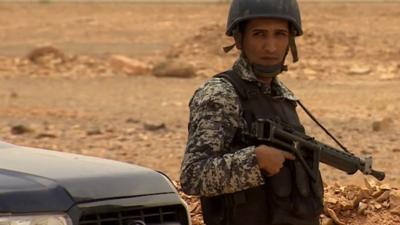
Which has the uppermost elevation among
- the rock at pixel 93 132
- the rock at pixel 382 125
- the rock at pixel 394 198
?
the rock at pixel 394 198

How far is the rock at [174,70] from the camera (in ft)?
84.6

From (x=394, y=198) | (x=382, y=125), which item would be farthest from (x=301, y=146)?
(x=382, y=125)

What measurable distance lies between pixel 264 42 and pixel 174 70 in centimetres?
2109

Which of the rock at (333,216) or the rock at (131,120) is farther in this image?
the rock at (131,120)

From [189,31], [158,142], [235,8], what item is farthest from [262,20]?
[189,31]

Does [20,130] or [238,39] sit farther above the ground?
[238,39]

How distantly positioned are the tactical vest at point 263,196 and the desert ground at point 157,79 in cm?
247

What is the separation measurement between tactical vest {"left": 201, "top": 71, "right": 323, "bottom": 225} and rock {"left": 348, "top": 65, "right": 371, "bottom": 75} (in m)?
22.1

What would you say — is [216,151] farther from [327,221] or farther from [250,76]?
[327,221]

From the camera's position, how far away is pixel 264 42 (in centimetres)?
492

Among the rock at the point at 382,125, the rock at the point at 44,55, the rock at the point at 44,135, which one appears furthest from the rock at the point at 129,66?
the rock at the point at 44,135

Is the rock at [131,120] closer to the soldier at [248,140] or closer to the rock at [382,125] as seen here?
the rock at [382,125]

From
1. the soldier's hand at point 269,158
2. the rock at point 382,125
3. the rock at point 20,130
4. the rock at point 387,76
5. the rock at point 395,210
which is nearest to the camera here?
the soldier's hand at point 269,158

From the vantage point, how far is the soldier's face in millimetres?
4922
